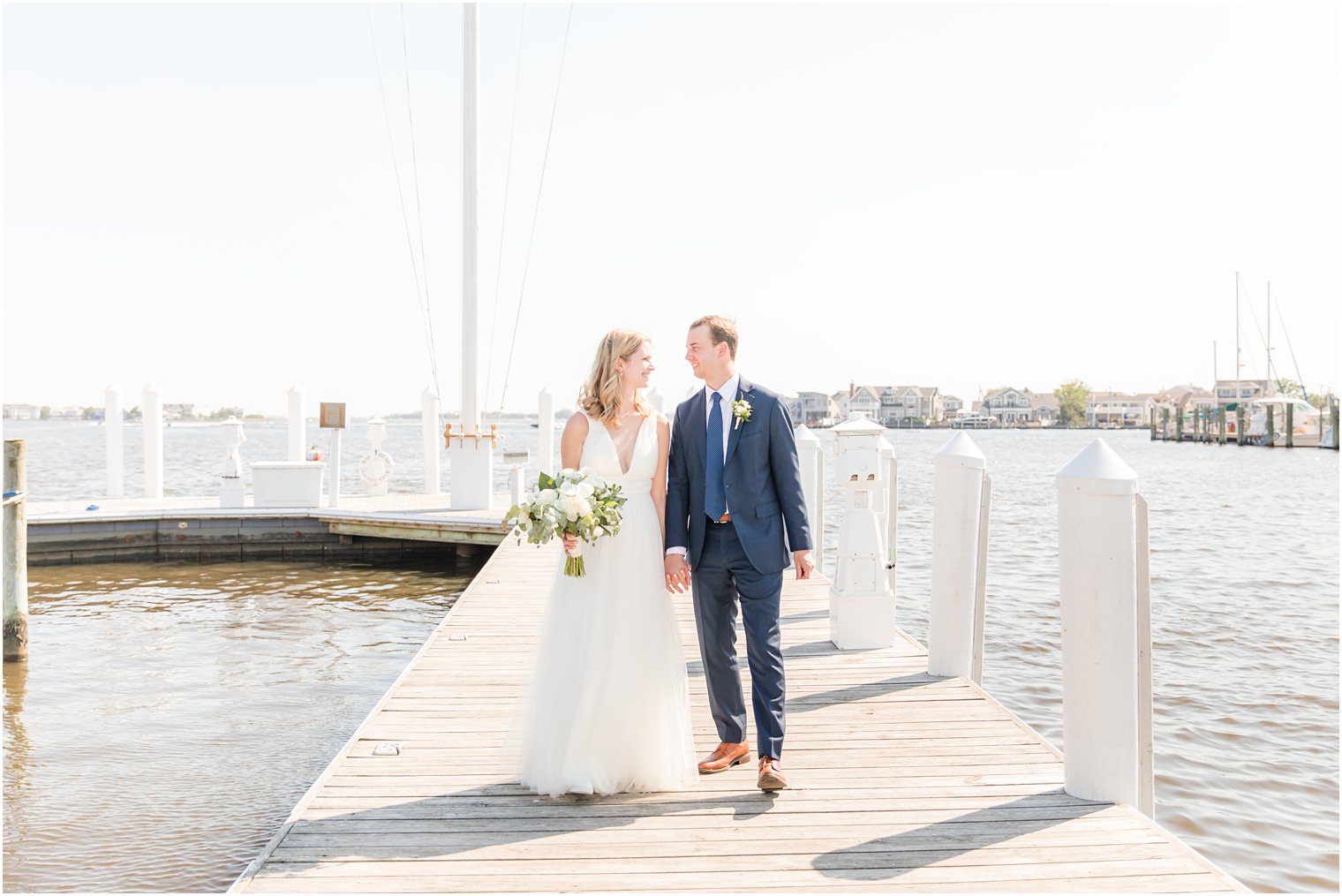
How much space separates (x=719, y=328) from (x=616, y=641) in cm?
133

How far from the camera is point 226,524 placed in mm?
13820

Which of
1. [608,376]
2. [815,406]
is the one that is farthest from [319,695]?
[815,406]

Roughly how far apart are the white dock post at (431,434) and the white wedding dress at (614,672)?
44.9 ft

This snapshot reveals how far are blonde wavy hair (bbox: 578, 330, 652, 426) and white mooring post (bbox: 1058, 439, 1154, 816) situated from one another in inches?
67.4

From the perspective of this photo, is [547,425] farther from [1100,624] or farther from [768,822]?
[1100,624]

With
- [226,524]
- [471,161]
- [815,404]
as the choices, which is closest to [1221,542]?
[471,161]

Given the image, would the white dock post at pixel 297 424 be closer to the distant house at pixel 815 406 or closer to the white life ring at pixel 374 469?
the white life ring at pixel 374 469

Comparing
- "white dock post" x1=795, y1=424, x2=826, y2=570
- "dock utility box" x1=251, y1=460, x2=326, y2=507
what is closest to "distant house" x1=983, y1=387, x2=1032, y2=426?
"dock utility box" x1=251, y1=460, x2=326, y2=507

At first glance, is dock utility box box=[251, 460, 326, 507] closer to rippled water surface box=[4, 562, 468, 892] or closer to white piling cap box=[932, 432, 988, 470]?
rippled water surface box=[4, 562, 468, 892]

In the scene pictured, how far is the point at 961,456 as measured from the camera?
17.9 ft

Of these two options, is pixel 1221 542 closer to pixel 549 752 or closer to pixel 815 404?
pixel 549 752

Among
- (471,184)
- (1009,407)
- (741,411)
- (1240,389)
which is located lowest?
(741,411)

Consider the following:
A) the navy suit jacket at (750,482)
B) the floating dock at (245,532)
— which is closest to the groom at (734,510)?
the navy suit jacket at (750,482)

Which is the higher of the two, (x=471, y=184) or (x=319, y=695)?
→ (x=471, y=184)
